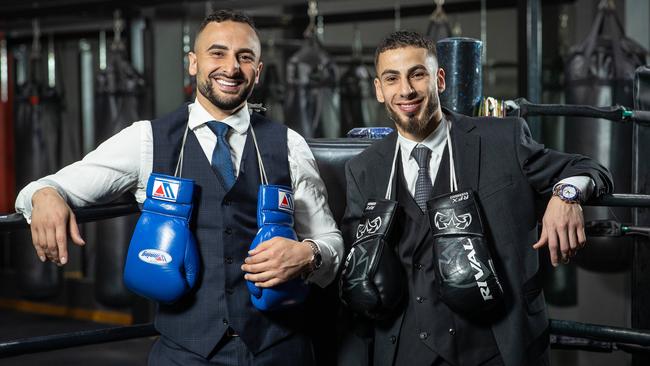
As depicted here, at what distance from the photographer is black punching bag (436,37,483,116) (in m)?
2.25

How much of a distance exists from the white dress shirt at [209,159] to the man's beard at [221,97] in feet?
0.14

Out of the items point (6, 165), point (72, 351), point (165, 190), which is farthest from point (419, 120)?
point (6, 165)

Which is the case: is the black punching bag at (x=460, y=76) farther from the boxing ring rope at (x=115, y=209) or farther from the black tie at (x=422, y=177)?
the boxing ring rope at (x=115, y=209)

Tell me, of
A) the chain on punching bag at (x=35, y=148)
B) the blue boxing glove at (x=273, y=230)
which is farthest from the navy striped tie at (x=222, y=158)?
the chain on punching bag at (x=35, y=148)

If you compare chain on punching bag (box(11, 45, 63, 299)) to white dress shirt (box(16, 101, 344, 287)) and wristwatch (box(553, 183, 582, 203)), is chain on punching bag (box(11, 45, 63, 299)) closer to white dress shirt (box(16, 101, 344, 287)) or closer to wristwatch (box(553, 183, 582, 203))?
white dress shirt (box(16, 101, 344, 287))

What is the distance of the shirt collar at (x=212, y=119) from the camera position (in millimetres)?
1864

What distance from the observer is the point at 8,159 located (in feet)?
22.4

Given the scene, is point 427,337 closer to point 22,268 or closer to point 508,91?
point 508,91

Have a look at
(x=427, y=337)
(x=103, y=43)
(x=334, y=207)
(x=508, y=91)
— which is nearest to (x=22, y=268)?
(x=103, y=43)

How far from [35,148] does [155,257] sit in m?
4.57

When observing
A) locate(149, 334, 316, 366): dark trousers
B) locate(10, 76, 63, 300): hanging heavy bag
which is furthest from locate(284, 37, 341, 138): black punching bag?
locate(149, 334, 316, 366): dark trousers

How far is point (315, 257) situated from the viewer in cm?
175

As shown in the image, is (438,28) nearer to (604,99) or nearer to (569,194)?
(604,99)

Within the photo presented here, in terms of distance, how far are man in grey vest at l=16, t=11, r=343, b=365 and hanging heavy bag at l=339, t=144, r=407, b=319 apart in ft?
0.22
